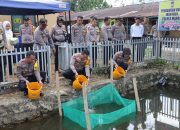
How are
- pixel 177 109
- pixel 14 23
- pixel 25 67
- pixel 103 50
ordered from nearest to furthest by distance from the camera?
1. pixel 25 67
2. pixel 177 109
3. pixel 103 50
4. pixel 14 23

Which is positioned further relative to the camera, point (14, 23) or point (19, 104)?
point (14, 23)

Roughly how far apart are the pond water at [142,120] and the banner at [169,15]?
129 inches

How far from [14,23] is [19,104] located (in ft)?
30.7

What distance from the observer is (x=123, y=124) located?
5.74 m

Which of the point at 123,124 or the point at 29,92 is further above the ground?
the point at 29,92

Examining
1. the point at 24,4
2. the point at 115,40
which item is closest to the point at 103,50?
the point at 115,40

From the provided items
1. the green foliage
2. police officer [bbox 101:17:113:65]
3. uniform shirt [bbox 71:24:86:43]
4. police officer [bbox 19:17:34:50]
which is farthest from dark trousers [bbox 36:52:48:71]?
the green foliage

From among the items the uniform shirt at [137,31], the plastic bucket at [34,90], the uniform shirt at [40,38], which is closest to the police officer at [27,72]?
the plastic bucket at [34,90]

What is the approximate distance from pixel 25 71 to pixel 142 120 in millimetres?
2904

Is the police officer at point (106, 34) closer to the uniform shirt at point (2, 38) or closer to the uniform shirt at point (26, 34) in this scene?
the uniform shirt at point (26, 34)

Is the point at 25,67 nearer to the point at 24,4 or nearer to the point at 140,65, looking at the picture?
the point at 24,4

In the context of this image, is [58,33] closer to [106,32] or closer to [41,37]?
[41,37]

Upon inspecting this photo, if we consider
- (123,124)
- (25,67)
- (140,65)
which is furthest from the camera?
(140,65)

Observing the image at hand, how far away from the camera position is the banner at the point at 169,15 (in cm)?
927
